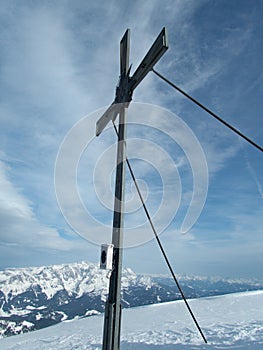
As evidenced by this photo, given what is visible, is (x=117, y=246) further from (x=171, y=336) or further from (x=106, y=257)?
(x=171, y=336)

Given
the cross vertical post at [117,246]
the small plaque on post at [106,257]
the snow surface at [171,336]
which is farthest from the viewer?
the snow surface at [171,336]

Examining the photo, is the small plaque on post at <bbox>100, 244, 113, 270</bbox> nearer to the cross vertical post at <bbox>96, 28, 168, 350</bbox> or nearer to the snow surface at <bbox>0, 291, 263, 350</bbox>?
the cross vertical post at <bbox>96, 28, 168, 350</bbox>

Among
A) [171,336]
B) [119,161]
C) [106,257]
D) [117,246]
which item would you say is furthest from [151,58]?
[171,336]

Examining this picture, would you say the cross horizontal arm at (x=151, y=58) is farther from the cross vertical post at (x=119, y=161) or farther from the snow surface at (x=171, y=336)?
the snow surface at (x=171, y=336)

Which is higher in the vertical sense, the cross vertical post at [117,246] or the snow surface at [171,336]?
the cross vertical post at [117,246]

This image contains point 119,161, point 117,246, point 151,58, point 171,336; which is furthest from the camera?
point 171,336

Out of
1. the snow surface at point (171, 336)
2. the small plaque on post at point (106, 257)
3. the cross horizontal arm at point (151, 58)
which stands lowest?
the snow surface at point (171, 336)

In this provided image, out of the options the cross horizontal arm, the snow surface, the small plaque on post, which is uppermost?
the cross horizontal arm

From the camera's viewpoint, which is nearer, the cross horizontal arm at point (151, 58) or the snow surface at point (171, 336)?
the cross horizontal arm at point (151, 58)

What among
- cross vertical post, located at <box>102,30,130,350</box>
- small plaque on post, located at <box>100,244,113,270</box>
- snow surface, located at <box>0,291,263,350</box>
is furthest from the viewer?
snow surface, located at <box>0,291,263,350</box>

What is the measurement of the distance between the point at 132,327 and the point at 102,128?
10971mm

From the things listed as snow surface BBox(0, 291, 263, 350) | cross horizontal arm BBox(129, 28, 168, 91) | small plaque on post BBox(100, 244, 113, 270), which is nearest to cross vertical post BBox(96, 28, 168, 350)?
cross horizontal arm BBox(129, 28, 168, 91)

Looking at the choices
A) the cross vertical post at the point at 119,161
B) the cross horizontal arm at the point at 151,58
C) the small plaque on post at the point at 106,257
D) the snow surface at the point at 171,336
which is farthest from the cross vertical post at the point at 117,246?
the snow surface at the point at 171,336

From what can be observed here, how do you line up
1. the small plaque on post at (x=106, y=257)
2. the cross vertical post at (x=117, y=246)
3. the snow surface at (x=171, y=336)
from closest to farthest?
the cross vertical post at (x=117, y=246) < the small plaque on post at (x=106, y=257) < the snow surface at (x=171, y=336)
